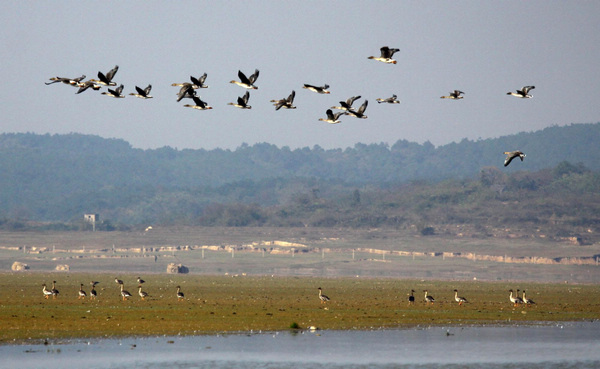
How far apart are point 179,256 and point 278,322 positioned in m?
53.2

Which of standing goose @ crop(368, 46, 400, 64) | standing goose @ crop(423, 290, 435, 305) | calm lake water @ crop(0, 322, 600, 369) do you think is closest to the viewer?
calm lake water @ crop(0, 322, 600, 369)

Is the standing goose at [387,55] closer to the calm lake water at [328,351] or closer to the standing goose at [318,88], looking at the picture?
the standing goose at [318,88]

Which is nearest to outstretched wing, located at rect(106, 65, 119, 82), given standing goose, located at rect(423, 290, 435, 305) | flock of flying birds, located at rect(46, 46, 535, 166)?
flock of flying birds, located at rect(46, 46, 535, 166)

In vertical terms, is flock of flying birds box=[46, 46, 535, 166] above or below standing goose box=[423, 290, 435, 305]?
above

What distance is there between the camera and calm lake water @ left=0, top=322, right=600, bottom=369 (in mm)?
29703

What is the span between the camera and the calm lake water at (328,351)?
2970 cm

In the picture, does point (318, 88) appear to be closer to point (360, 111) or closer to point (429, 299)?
point (360, 111)

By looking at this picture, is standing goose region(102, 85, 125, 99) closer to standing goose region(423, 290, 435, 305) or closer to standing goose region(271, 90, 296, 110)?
standing goose region(271, 90, 296, 110)

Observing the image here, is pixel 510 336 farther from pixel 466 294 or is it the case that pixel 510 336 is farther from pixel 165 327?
pixel 466 294

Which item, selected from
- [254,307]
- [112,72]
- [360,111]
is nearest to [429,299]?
[254,307]

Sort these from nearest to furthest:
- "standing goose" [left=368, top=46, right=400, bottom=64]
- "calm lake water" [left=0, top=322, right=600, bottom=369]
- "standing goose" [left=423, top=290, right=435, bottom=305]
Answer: "calm lake water" [left=0, top=322, right=600, bottom=369] < "standing goose" [left=368, top=46, right=400, bottom=64] < "standing goose" [left=423, top=290, right=435, bottom=305]

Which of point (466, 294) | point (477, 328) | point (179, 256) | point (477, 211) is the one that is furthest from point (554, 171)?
point (477, 328)

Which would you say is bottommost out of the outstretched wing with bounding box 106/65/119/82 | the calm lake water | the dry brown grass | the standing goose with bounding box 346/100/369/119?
the calm lake water

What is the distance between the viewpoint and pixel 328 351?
32.4m
